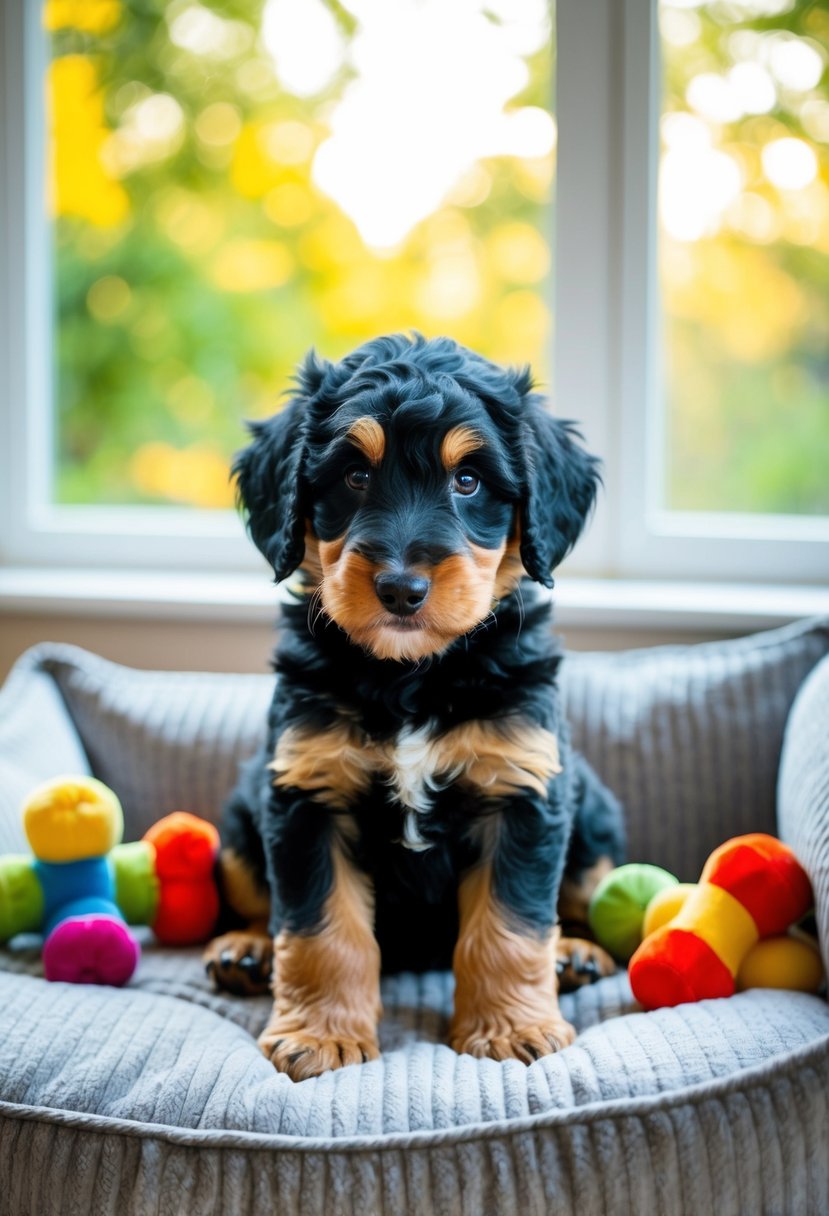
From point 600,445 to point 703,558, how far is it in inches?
17.0

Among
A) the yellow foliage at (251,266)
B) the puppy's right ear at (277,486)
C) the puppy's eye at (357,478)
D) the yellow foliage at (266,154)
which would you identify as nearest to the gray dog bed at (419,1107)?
the puppy's right ear at (277,486)

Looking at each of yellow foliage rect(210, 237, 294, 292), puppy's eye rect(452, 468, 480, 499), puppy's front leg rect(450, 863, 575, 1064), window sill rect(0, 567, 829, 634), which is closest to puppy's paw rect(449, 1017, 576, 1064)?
puppy's front leg rect(450, 863, 575, 1064)

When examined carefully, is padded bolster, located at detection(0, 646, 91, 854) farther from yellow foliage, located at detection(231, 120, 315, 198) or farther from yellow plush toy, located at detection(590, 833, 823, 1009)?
yellow foliage, located at detection(231, 120, 315, 198)

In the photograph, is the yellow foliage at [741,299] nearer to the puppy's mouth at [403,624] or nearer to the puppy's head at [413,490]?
Answer: the puppy's head at [413,490]

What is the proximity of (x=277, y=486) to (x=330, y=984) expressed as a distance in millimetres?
848

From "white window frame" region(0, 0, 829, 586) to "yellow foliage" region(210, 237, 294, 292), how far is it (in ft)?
2.75

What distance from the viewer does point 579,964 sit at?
221 cm

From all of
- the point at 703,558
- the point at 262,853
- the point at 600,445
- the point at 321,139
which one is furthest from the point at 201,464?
the point at 262,853

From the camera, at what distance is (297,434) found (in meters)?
1.99

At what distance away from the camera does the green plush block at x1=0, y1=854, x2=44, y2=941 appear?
7.34 feet

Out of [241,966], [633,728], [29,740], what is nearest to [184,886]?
[241,966]

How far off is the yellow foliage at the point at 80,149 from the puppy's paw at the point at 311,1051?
9.32 ft

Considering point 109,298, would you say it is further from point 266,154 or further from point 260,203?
point 266,154

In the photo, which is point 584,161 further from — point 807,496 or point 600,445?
point 807,496
